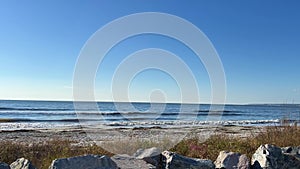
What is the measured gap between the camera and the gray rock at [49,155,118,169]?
5.30 m

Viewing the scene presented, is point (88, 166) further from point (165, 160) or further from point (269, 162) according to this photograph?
point (269, 162)

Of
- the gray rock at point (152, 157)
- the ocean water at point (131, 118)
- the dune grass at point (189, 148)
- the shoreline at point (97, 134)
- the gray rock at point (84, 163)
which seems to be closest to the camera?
the gray rock at point (84, 163)

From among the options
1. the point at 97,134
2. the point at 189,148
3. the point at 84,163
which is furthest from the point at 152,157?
the point at 97,134

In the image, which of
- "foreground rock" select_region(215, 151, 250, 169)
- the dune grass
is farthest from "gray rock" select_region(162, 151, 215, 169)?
the dune grass

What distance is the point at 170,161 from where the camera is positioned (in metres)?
5.80

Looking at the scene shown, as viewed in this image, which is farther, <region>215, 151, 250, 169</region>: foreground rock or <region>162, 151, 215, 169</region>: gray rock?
<region>215, 151, 250, 169</region>: foreground rock

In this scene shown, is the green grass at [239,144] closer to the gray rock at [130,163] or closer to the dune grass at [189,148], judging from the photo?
the dune grass at [189,148]

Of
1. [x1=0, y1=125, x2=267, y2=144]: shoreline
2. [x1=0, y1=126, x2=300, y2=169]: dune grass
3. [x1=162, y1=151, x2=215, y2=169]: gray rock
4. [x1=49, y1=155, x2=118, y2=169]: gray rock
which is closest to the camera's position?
[x1=49, y1=155, x2=118, y2=169]: gray rock

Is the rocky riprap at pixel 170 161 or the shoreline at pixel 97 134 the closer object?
the rocky riprap at pixel 170 161

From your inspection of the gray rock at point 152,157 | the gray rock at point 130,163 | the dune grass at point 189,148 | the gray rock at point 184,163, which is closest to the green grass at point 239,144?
the dune grass at point 189,148

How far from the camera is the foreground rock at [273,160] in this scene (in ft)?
20.1

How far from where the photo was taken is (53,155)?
8.02 metres

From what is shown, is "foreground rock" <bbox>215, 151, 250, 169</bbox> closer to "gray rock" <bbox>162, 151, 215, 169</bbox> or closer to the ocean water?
"gray rock" <bbox>162, 151, 215, 169</bbox>

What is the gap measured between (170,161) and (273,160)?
186 cm
